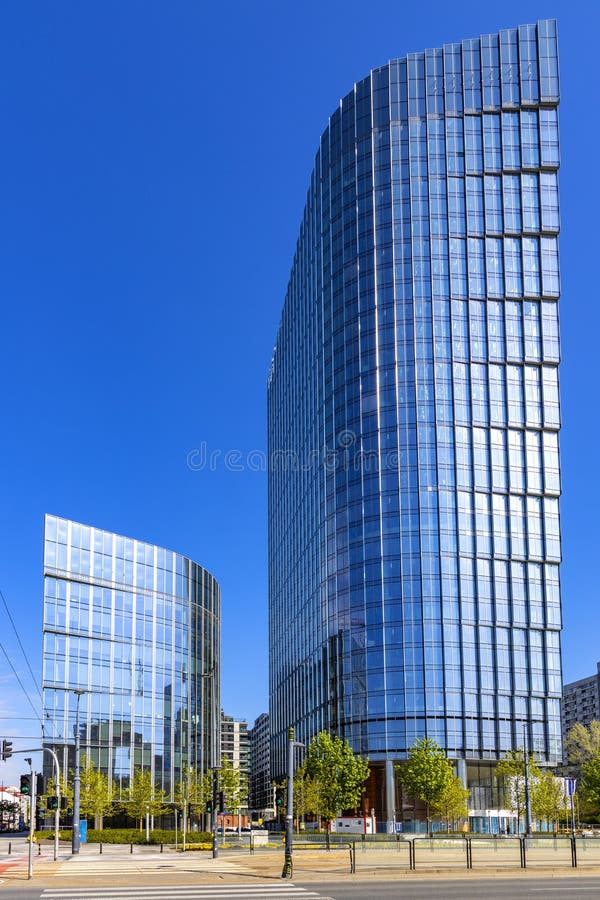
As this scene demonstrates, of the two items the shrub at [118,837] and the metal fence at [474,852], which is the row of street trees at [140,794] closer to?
the shrub at [118,837]

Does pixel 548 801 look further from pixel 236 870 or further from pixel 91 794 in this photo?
pixel 236 870

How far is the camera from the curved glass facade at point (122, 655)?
9700 cm

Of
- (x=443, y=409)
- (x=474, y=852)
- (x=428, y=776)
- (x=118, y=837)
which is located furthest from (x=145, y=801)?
(x=443, y=409)

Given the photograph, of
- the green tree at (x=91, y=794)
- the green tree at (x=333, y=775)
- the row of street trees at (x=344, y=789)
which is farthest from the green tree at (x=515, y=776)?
the green tree at (x=91, y=794)

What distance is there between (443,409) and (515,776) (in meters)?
39.4

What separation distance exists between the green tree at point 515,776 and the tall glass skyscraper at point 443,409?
4864mm

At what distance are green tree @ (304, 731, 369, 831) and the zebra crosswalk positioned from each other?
52.8m

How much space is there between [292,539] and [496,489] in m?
51.8

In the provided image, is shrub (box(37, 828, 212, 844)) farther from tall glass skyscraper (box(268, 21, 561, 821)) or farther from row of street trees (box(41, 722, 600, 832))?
tall glass skyscraper (box(268, 21, 561, 821))

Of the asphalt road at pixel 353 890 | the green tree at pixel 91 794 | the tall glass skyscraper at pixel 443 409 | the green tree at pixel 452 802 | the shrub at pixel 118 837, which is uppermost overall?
the tall glass skyscraper at pixel 443 409

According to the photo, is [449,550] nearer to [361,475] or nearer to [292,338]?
[361,475]

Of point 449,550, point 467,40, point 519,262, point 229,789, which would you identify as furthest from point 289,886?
point 467,40

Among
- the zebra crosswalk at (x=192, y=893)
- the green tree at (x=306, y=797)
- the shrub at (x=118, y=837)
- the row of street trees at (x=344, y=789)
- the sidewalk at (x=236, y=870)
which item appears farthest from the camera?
the green tree at (x=306, y=797)

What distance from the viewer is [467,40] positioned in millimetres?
121062
